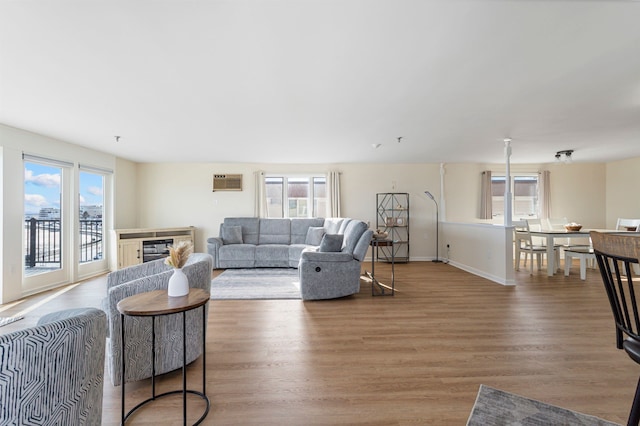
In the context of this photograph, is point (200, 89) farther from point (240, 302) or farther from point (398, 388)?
point (398, 388)

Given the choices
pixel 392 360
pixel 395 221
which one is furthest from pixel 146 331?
pixel 395 221

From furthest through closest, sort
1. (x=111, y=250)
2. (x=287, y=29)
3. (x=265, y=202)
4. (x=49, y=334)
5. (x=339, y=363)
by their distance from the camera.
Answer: (x=265, y=202), (x=111, y=250), (x=339, y=363), (x=287, y=29), (x=49, y=334)

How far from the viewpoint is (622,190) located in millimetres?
6453

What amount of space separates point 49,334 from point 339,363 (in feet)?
5.89

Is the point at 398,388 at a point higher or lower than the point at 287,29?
lower

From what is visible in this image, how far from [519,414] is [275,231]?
5123mm

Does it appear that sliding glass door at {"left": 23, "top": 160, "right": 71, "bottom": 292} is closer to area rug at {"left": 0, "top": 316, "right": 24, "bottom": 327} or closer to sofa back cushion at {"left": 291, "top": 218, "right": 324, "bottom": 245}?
area rug at {"left": 0, "top": 316, "right": 24, "bottom": 327}

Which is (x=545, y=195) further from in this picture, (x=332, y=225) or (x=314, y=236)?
(x=314, y=236)

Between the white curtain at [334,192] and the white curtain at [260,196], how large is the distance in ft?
5.01

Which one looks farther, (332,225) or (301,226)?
(301,226)

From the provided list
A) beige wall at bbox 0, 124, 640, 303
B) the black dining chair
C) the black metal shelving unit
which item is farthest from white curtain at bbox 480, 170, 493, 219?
the black dining chair

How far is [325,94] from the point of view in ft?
8.93

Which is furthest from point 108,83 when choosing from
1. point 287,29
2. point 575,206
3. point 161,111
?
point 575,206

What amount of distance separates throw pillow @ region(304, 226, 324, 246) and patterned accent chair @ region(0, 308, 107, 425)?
15.5 feet
